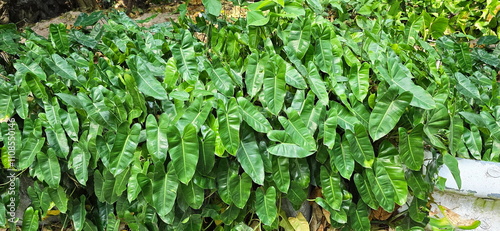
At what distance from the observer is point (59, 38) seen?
2.54 metres

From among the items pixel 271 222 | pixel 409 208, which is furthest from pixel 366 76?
pixel 271 222

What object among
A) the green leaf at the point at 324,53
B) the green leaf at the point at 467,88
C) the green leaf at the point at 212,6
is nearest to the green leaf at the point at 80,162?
the green leaf at the point at 212,6

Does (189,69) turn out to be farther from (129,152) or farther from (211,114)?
(129,152)

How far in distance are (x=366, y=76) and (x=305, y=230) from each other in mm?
853

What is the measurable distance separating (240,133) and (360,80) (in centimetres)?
66

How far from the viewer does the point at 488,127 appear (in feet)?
6.98

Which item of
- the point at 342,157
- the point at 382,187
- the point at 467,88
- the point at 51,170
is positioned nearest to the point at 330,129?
the point at 342,157

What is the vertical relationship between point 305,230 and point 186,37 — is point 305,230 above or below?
below

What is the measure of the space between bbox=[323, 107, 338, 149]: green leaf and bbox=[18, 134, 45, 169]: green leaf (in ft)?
4.36

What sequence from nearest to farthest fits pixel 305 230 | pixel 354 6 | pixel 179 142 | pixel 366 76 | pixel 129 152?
pixel 179 142
pixel 129 152
pixel 366 76
pixel 305 230
pixel 354 6

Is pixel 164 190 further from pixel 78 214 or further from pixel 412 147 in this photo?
pixel 412 147

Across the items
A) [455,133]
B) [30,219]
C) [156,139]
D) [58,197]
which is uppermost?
[156,139]

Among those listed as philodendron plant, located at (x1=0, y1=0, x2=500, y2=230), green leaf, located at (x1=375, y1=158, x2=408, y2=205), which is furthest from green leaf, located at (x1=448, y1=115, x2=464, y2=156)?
green leaf, located at (x1=375, y1=158, x2=408, y2=205)

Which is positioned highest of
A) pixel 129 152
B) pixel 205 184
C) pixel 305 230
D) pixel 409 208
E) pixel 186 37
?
pixel 186 37
